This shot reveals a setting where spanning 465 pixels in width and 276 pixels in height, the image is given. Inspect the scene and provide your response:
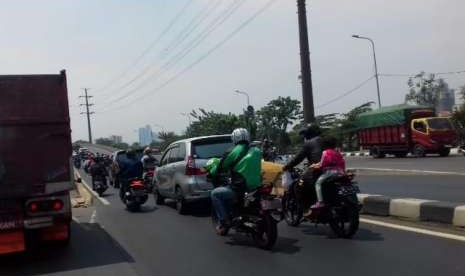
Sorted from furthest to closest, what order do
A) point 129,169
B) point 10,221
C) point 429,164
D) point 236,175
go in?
1. point 429,164
2. point 129,169
3. point 236,175
4. point 10,221

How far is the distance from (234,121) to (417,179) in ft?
146

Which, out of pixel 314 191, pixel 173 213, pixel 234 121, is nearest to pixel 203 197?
pixel 173 213

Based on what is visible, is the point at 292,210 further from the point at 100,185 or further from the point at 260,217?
the point at 100,185

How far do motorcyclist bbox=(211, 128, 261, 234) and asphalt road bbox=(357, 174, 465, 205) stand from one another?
5.28 metres

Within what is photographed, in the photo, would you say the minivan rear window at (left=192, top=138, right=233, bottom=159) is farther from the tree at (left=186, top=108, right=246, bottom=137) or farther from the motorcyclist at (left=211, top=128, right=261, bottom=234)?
the tree at (left=186, top=108, right=246, bottom=137)

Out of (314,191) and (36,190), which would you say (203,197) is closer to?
(314,191)

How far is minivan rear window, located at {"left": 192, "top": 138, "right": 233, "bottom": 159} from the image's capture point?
509 inches

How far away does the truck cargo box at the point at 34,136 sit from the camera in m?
8.40

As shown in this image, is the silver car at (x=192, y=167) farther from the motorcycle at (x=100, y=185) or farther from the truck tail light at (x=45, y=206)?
the motorcycle at (x=100, y=185)

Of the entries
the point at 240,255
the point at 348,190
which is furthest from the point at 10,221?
the point at 348,190

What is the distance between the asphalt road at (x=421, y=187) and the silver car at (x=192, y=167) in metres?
4.52

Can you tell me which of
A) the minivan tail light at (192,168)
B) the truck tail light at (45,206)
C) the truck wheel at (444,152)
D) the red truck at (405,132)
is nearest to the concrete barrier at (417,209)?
the minivan tail light at (192,168)

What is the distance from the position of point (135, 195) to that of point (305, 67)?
7928mm

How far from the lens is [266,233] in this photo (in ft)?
27.5
